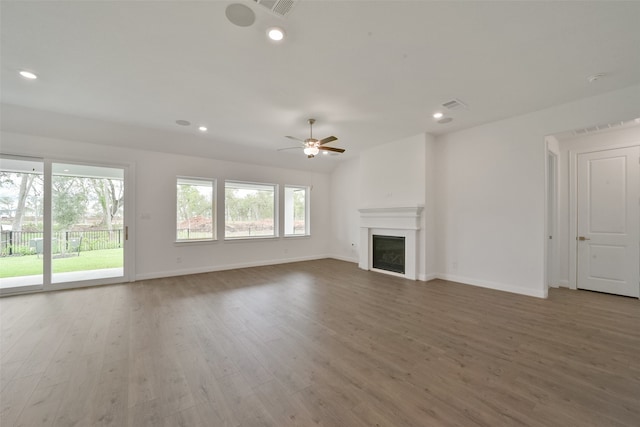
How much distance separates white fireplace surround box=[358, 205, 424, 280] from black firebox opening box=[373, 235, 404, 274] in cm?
10

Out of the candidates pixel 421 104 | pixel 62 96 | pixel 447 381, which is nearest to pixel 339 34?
pixel 421 104

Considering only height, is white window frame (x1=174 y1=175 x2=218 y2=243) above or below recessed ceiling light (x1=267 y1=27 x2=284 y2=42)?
below

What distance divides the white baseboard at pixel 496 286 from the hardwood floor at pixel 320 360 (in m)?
0.16

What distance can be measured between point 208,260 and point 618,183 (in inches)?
322

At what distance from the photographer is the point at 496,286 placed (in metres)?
4.41

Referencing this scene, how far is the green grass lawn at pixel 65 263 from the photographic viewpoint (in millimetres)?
4312

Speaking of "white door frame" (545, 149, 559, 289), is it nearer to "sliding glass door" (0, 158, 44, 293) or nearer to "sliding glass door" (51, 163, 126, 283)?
"sliding glass door" (51, 163, 126, 283)

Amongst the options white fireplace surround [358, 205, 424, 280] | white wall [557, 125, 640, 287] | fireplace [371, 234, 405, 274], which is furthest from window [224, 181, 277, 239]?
white wall [557, 125, 640, 287]

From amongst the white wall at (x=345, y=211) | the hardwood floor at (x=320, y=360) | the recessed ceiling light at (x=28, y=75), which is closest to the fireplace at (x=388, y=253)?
the white wall at (x=345, y=211)

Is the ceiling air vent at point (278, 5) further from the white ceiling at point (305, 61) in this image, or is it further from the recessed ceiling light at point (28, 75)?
the recessed ceiling light at point (28, 75)

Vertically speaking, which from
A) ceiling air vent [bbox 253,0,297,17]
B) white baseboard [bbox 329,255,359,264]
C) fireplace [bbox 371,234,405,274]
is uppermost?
ceiling air vent [bbox 253,0,297,17]

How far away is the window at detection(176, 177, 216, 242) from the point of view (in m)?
5.77

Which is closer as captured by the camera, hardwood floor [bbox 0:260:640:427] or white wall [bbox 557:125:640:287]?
hardwood floor [bbox 0:260:640:427]

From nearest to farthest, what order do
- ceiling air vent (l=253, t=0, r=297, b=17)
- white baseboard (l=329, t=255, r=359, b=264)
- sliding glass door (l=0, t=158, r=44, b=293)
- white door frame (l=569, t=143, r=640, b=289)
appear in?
1. ceiling air vent (l=253, t=0, r=297, b=17)
2. sliding glass door (l=0, t=158, r=44, b=293)
3. white door frame (l=569, t=143, r=640, b=289)
4. white baseboard (l=329, t=255, r=359, b=264)
